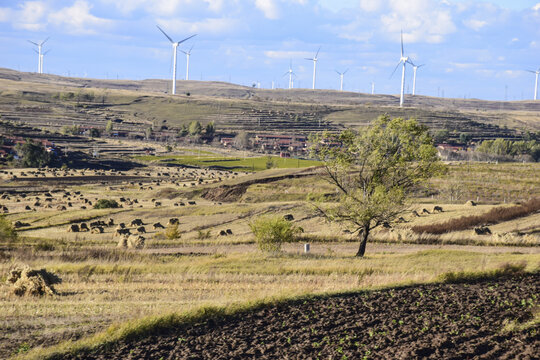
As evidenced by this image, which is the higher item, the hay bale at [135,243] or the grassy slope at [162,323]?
the grassy slope at [162,323]

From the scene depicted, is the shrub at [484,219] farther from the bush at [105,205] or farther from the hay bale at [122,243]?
the bush at [105,205]

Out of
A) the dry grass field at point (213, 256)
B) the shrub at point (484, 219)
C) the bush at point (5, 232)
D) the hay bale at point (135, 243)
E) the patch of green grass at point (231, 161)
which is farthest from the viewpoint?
the patch of green grass at point (231, 161)

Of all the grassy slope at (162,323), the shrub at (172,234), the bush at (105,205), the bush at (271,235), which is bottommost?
the bush at (105,205)

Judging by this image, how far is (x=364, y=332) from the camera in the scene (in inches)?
665

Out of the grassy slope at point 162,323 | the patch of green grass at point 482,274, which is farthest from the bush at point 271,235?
the grassy slope at point 162,323

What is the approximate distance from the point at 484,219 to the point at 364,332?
1500 inches

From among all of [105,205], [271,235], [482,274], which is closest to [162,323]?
[482,274]

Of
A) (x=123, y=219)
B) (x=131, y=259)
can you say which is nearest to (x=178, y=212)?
(x=123, y=219)

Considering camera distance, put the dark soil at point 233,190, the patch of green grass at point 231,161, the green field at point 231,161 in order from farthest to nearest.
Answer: the patch of green grass at point 231,161, the green field at point 231,161, the dark soil at point 233,190

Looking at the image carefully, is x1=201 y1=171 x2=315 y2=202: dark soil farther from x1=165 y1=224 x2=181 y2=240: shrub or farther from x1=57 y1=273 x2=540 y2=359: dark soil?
x1=57 y1=273 x2=540 y2=359: dark soil

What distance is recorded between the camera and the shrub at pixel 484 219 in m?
49.0

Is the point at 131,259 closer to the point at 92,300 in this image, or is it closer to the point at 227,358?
the point at 92,300

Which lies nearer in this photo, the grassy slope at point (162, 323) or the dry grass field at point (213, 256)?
the grassy slope at point (162, 323)

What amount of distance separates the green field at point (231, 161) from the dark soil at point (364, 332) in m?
114
